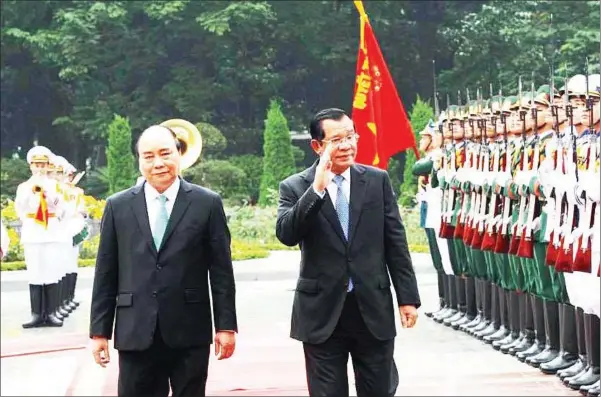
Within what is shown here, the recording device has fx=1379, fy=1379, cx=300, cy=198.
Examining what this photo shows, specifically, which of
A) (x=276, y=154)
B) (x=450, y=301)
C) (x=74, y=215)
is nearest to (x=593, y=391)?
(x=450, y=301)

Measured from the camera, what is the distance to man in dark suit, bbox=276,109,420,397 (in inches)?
240

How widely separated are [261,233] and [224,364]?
17192mm

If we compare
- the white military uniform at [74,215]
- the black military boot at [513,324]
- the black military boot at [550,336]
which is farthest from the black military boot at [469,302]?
the white military uniform at [74,215]

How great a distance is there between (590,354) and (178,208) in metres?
3.77

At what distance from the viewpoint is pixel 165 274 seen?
19.4 feet

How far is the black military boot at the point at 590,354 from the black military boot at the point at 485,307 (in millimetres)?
2898

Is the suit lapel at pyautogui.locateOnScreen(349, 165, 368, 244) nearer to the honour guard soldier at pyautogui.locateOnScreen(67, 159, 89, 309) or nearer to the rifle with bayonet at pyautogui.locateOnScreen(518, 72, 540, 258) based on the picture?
the rifle with bayonet at pyautogui.locateOnScreen(518, 72, 540, 258)

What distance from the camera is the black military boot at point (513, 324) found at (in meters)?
10.8

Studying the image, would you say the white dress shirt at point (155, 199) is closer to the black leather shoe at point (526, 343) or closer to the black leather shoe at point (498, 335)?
the black leather shoe at point (526, 343)

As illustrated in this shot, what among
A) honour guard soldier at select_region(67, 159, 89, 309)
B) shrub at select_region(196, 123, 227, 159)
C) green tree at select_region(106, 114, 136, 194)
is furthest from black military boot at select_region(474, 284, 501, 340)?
shrub at select_region(196, 123, 227, 159)

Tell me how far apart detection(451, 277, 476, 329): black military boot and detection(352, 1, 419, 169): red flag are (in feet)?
5.22

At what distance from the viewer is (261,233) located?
92.8 feet

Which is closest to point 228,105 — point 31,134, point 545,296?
point 31,134

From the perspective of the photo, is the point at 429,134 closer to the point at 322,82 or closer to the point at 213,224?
the point at 213,224
